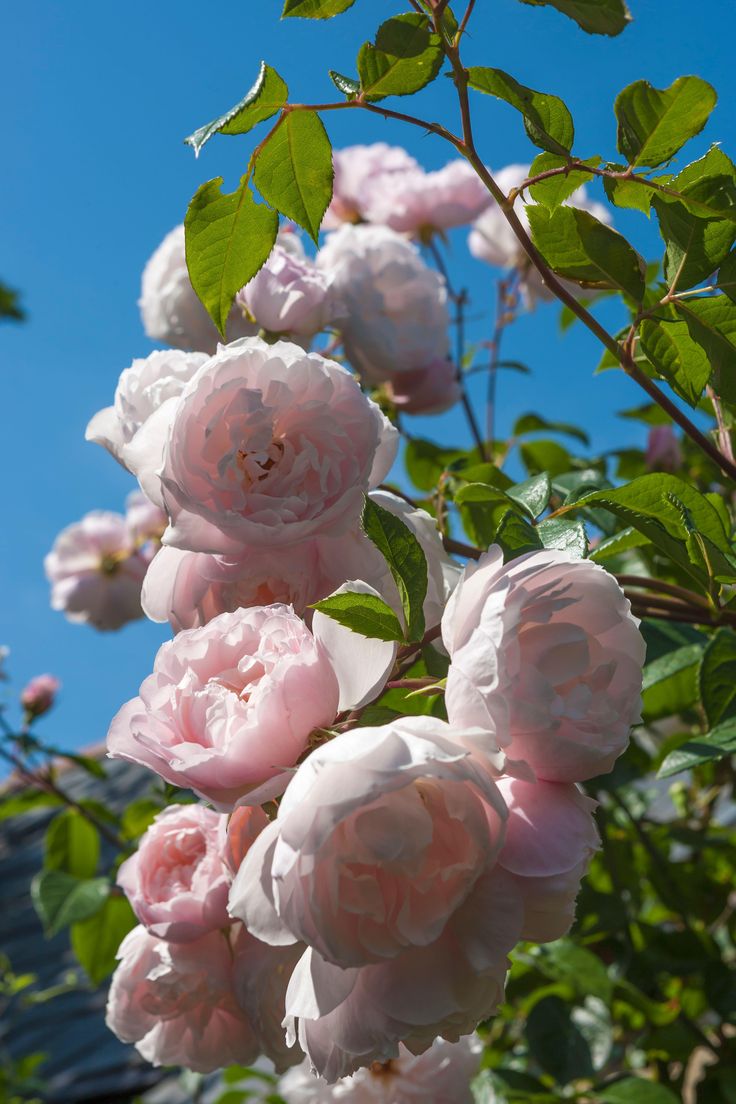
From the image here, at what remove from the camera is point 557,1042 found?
115 cm

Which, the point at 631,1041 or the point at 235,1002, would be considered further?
the point at 631,1041

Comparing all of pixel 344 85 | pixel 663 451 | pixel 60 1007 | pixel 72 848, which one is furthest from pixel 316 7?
pixel 60 1007

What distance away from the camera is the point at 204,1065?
649mm

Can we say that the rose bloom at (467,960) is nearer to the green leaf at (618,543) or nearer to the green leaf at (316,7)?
the green leaf at (618,543)

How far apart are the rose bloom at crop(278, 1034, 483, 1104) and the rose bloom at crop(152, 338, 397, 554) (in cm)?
63

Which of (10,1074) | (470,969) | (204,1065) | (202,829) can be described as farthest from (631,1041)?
(10,1074)

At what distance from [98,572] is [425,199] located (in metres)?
0.91

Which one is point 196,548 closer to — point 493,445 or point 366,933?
point 366,933

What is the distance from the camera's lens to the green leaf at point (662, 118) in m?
0.56

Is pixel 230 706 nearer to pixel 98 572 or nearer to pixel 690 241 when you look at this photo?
pixel 690 241

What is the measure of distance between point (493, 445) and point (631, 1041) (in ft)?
2.92

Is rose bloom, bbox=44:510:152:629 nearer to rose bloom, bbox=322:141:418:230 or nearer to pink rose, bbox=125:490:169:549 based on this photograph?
pink rose, bbox=125:490:169:549

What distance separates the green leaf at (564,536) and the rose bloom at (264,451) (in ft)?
0.35

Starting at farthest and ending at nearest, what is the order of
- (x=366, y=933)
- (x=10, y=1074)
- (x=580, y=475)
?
(x=10, y=1074)
(x=580, y=475)
(x=366, y=933)
